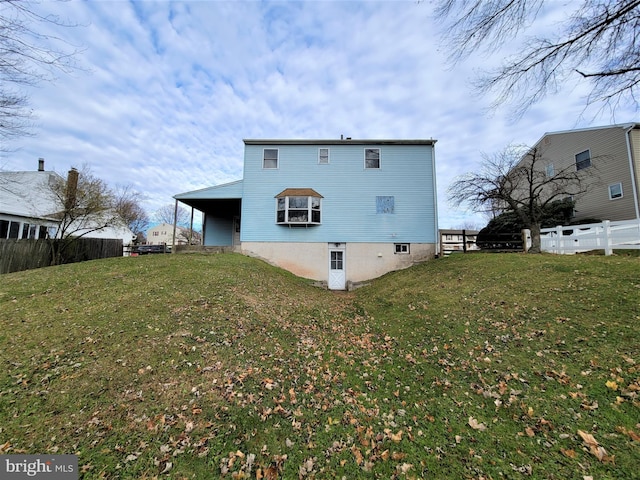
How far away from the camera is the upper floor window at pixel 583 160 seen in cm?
1606

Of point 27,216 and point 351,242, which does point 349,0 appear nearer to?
point 351,242

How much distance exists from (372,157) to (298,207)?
17.6 ft

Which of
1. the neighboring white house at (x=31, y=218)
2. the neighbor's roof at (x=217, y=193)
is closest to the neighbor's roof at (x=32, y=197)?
the neighboring white house at (x=31, y=218)

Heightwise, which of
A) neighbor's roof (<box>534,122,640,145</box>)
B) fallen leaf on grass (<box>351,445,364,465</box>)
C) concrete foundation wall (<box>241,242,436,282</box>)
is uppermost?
neighbor's roof (<box>534,122,640,145</box>)

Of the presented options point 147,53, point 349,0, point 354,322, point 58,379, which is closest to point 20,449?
point 58,379

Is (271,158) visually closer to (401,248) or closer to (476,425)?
(401,248)

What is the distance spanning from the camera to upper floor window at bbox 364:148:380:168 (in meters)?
15.4

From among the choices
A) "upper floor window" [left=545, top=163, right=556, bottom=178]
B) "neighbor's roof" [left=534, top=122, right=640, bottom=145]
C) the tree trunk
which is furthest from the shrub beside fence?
"neighbor's roof" [left=534, top=122, right=640, bottom=145]

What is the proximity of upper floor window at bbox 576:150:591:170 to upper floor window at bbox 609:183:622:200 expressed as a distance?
193cm

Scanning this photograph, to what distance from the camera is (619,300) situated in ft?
17.5

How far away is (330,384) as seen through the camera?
4.34m

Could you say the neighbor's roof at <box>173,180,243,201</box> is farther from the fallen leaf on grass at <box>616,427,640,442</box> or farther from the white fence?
the white fence

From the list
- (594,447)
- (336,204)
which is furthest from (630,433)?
(336,204)

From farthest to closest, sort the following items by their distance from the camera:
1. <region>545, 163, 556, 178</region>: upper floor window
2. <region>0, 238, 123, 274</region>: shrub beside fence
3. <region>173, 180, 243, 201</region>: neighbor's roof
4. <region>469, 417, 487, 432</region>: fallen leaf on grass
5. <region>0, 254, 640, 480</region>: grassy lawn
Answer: <region>545, 163, 556, 178</region>: upper floor window, <region>173, 180, 243, 201</region>: neighbor's roof, <region>0, 238, 123, 274</region>: shrub beside fence, <region>469, 417, 487, 432</region>: fallen leaf on grass, <region>0, 254, 640, 480</region>: grassy lawn
